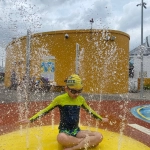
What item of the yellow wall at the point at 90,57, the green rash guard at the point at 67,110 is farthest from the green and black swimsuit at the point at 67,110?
the yellow wall at the point at 90,57

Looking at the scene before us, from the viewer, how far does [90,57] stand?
1509 centimetres

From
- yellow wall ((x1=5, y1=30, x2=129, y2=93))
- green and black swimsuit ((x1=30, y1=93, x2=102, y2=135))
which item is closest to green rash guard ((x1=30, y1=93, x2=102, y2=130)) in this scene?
green and black swimsuit ((x1=30, y1=93, x2=102, y2=135))

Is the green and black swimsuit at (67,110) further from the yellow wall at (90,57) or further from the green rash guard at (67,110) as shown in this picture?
the yellow wall at (90,57)

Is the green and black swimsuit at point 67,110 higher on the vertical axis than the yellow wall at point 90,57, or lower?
lower

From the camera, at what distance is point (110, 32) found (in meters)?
16.1

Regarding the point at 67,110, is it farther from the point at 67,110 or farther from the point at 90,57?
the point at 90,57

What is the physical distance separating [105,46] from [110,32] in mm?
1175

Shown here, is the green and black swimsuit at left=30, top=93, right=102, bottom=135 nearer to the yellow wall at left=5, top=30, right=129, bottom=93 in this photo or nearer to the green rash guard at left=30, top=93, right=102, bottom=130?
the green rash guard at left=30, top=93, right=102, bottom=130

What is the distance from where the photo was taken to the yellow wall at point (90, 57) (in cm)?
1523

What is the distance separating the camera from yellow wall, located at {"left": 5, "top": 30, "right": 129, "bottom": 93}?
15234 millimetres

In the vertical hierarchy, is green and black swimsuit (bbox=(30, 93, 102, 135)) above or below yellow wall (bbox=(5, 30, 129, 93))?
below

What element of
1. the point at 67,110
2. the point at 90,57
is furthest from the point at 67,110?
the point at 90,57

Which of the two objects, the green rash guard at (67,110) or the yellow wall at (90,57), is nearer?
the green rash guard at (67,110)

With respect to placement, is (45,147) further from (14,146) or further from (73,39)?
(73,39)
